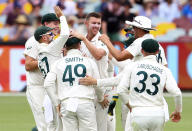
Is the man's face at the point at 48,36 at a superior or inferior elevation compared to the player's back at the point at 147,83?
superior

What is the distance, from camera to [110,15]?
19.1m

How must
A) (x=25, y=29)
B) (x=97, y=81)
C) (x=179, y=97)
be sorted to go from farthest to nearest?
1. (x=25, y=29)
2. (x=97, y=81)
3. (x=179, y=97)

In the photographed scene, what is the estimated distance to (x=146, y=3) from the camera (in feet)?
65.7

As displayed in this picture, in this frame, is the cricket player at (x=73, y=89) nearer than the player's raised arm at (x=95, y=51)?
Yes

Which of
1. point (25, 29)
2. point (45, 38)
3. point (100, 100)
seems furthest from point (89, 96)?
point (25, 29)

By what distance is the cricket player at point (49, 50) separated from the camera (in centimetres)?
832

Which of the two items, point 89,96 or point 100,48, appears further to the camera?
point 100,48

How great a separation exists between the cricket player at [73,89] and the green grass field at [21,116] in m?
3.90

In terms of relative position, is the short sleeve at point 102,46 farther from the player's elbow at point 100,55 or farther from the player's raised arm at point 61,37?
the player's raised arm at point 61,37

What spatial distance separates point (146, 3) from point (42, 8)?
12.0 feet

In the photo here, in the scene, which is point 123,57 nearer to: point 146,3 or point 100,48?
point 100,48

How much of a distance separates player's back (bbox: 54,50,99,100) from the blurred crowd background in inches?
413

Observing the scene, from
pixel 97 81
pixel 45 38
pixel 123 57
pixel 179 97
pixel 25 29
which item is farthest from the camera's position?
pixel 25 29

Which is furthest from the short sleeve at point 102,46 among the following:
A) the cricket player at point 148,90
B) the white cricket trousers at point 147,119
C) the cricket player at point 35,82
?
the white cricket trousers at point 147,119
